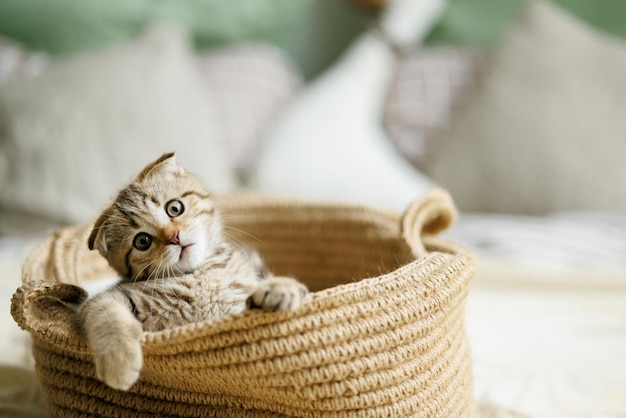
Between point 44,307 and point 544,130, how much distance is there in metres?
1.39

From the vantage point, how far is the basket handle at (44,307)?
0.65 metres

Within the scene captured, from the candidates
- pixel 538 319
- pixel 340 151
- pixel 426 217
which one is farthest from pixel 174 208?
pixel 340 151

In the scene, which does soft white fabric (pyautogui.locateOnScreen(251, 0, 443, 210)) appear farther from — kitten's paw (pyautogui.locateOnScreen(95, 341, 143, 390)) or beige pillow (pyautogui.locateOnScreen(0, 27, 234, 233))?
kitten's paw (pyautogui.locateOnScreen(95, 341, 143, 390))

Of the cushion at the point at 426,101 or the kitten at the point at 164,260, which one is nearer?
the kitten at the point at 164,260

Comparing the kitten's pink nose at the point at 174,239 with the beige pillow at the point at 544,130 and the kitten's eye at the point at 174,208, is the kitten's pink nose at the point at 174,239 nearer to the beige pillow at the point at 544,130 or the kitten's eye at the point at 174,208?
the kitten's eye at the point at 174,208

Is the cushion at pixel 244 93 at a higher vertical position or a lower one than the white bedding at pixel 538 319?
higher

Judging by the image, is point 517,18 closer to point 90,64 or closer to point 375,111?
point 375,111

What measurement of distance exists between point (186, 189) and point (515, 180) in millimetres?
1118

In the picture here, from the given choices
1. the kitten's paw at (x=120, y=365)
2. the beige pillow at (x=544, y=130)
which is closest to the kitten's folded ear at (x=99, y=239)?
the kitten's paw at (x=120, y=365)

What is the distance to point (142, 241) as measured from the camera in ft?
2.40

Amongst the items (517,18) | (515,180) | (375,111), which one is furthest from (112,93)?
(517,18)

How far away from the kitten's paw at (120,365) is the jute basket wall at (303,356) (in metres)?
0.03

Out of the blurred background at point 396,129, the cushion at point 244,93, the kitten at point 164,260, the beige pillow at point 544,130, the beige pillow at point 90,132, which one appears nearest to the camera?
the kitten at point 164,260

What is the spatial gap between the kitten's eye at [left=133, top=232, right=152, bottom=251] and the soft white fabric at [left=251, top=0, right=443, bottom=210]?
0.93 m
